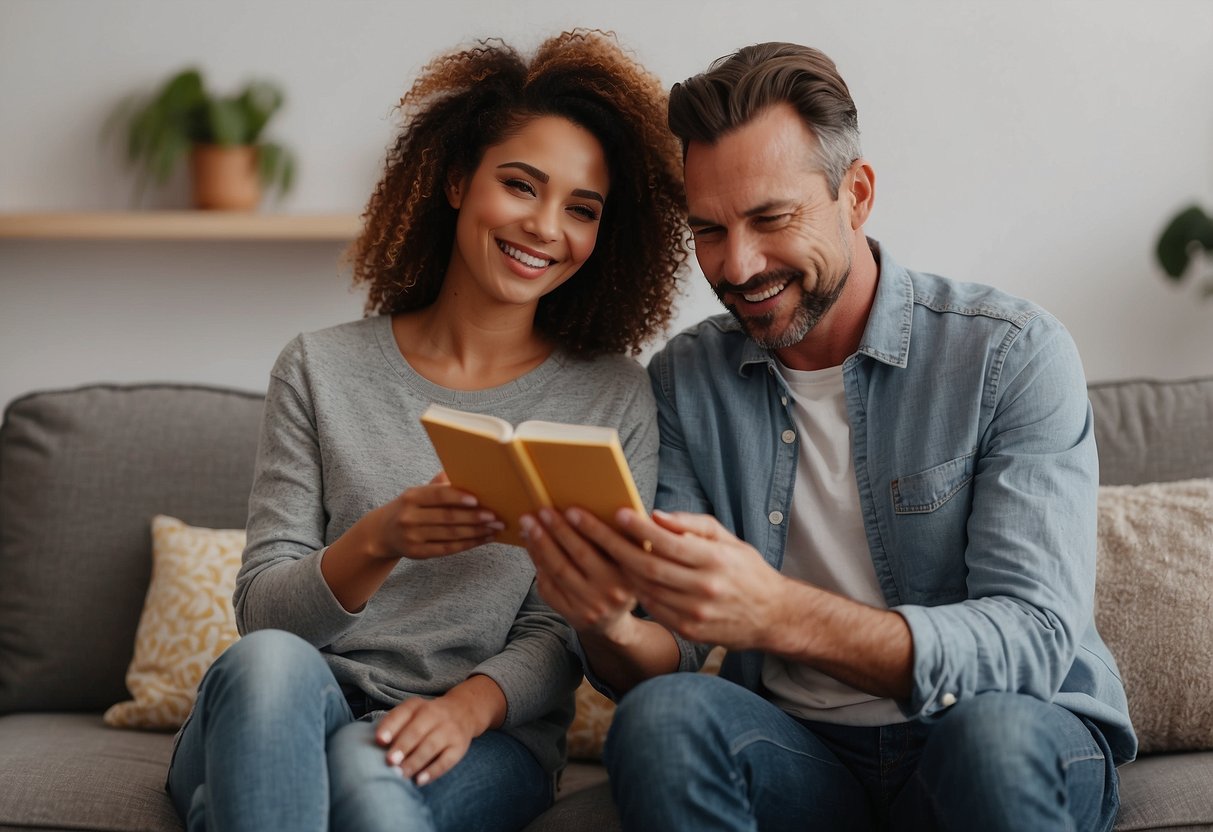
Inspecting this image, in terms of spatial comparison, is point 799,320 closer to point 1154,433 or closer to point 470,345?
point 470,345

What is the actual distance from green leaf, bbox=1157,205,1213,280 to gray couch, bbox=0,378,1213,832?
0.91ft

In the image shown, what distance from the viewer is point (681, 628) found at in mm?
1240

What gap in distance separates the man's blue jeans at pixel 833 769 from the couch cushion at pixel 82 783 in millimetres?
648

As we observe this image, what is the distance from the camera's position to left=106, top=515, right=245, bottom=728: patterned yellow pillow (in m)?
1.87

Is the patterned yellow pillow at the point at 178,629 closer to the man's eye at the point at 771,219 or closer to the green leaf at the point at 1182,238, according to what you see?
the man's eye at the point at 771,219

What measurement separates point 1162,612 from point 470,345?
3.45ft

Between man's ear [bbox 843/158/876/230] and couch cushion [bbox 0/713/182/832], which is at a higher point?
man's ear [bbox 843/158/876/230]

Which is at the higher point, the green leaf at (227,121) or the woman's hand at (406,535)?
the green leaf at (227,121)

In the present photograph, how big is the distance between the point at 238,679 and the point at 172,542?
29.8 inches

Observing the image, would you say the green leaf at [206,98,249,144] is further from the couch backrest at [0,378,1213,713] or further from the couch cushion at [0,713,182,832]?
the couch cushion at [0,713,182,832]

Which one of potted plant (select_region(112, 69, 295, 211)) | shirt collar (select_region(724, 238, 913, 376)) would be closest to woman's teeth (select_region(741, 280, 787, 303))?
shirt collar (select_region(724, 238, 913, 376))

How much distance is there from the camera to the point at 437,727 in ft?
4.50

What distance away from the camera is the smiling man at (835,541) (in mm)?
1221

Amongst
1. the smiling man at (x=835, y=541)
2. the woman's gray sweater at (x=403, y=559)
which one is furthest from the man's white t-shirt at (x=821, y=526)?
the woman's gray sweater at (x=403, y=559)
